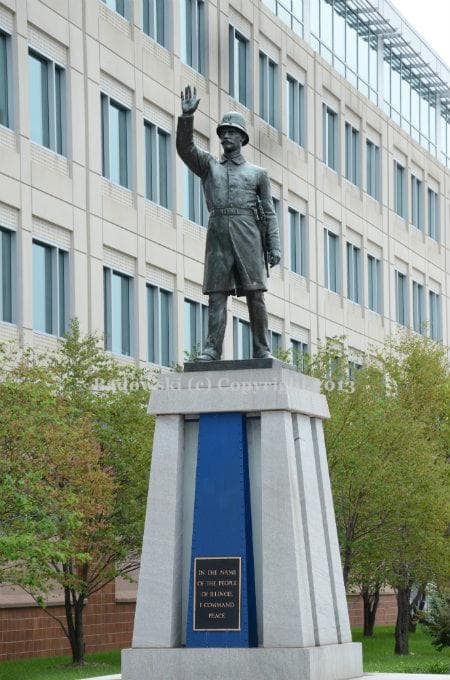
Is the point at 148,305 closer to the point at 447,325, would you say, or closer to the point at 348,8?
the point at 348,8

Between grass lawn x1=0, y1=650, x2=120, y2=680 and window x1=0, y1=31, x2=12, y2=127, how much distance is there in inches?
467

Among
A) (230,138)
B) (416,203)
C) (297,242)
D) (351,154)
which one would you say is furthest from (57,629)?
(416,203)

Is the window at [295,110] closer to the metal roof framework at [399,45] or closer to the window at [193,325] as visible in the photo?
the metal roof framework at [399,45]

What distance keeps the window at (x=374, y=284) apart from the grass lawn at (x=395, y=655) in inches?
504

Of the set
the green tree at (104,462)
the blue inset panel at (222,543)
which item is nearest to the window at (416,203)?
the green tree at (104,462)

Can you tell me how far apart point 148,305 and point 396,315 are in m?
23.9

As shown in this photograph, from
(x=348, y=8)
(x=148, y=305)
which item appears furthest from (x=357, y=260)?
(x=148, y=305)

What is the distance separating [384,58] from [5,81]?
32.8 m

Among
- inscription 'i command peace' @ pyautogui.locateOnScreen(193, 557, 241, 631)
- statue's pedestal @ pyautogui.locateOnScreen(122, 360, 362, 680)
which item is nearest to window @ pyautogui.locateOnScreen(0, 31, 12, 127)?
statue's pedestal @ pyautogui.locateOnScreen(122, 360, 362, 680)

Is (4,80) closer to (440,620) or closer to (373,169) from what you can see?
(440,620)

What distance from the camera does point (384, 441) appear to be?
120 ft

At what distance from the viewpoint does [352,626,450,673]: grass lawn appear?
96.2 ft

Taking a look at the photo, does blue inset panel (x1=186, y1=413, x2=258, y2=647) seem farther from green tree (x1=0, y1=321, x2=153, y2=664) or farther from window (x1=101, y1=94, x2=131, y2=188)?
window (x1=101, y1=94, x2=131, y2=188)

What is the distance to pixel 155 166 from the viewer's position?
145 ft
